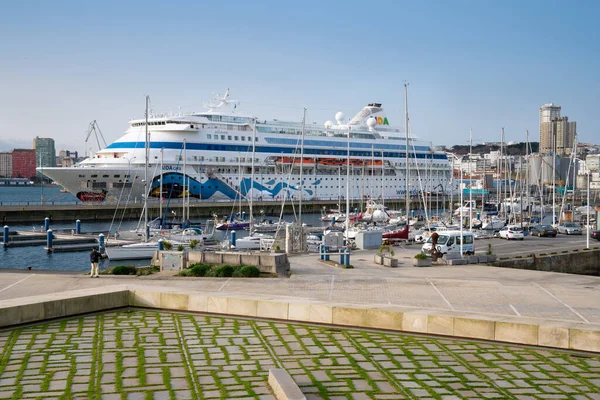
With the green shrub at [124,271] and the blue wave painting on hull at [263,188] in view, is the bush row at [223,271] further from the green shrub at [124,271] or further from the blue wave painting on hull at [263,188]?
the blue wave painting on hull at [263,188]

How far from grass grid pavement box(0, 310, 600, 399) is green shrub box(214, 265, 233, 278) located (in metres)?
5.99

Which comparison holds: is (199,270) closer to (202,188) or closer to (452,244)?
(452,244)

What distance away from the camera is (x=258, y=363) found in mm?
8266

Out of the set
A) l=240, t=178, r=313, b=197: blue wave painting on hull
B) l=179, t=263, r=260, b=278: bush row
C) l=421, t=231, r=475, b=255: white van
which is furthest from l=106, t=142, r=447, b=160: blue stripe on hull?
l=179, t=263, r=260, b=278: bush row

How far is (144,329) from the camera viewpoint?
992cm

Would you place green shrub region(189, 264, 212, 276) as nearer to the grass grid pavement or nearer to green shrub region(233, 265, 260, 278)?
green shrub region(233, 265, 260, 278)

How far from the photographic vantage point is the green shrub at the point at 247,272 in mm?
16406

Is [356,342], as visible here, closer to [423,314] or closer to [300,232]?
[423,314]

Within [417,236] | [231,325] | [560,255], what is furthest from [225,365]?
[417,236]

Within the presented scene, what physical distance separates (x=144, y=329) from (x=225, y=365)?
222cm

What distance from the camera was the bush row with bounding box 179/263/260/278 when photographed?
647 inches

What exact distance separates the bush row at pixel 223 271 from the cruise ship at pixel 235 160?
118 ft

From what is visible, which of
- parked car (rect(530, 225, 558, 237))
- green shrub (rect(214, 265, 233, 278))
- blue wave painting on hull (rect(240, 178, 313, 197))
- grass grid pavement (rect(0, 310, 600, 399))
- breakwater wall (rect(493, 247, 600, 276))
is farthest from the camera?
blue wave painting on hull (rect(240, 178, 313, 197))

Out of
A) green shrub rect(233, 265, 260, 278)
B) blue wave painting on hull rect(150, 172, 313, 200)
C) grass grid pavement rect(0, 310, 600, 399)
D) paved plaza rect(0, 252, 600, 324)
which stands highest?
blue wave painting on hull rect(150, 172, 313, 200)
